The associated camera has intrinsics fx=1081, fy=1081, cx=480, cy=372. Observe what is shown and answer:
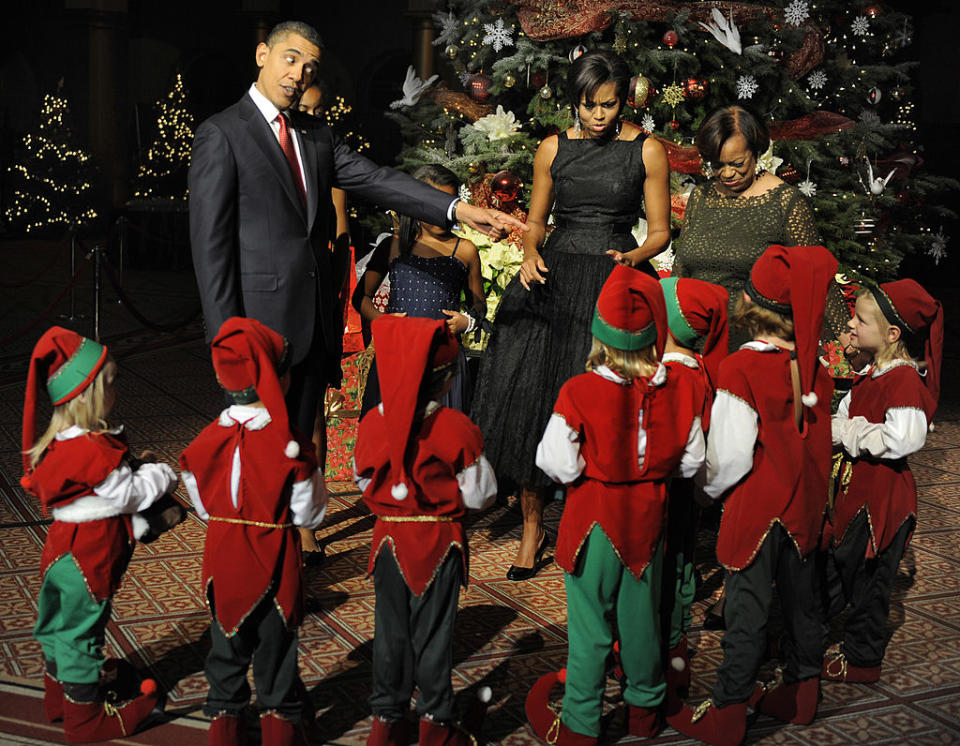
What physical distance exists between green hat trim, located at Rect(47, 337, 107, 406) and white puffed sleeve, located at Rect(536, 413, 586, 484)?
1156 mm

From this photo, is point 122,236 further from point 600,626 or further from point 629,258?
point 600,626

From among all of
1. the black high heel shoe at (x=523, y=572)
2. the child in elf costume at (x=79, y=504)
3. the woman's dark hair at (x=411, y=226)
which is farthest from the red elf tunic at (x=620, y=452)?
the woman's dark hair at (x=411, y=226)

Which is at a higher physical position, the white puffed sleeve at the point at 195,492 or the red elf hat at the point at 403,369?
the red elf hat at the point at 403,369

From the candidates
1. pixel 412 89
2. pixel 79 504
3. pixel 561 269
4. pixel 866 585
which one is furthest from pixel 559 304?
pixel 412 89

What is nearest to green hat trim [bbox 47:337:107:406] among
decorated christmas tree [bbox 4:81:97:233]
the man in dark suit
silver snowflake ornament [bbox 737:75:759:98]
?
the man in dark suit

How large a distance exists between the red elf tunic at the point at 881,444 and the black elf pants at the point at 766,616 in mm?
402

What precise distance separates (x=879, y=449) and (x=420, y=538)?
1402 mm

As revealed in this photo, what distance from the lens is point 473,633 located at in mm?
3516

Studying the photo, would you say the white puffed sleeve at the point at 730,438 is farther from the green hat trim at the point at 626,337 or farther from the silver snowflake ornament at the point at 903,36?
the silver snowflake ornament at the point at 903,36

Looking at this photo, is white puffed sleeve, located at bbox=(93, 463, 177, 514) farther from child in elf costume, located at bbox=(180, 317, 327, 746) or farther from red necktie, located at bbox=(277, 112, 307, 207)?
red necktie, located at bbox=(277, 112, 307, 207)

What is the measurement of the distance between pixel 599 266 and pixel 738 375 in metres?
1.22

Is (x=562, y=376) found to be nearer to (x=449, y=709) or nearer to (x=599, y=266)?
(x=599, y=266)

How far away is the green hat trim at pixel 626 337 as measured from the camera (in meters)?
2.68

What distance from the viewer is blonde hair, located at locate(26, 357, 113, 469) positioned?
8.96 feet
